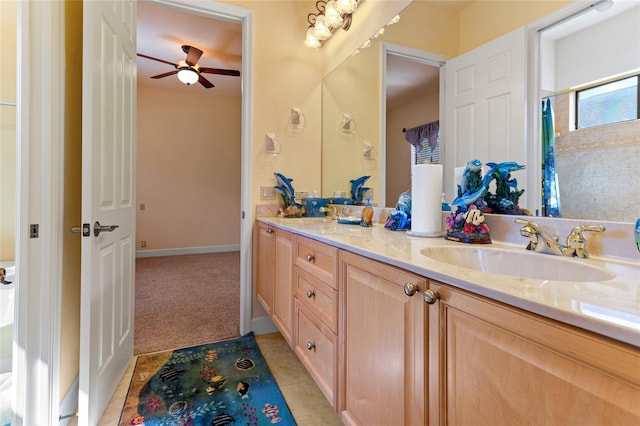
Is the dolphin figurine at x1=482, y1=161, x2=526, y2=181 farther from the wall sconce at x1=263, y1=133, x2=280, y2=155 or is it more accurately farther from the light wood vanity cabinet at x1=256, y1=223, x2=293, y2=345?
the wall sconce at x1=263, y1=133, x2=280, y2=155

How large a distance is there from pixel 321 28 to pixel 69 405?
8.49 ft

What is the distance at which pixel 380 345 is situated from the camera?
2.90 feet

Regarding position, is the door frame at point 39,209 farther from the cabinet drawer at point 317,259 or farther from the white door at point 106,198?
the cabinet drawer at point 317,259

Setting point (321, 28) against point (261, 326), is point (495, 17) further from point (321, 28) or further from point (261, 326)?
point (261, 326)

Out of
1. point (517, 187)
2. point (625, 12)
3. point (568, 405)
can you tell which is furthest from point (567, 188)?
point (568, 405)

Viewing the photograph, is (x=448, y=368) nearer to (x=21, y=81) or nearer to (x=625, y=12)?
(x=625, y=12)

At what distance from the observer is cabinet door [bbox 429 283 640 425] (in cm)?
41

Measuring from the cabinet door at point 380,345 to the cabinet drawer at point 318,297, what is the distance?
67mm

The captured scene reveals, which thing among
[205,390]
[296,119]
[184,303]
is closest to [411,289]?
[205,390]

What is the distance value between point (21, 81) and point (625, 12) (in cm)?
196

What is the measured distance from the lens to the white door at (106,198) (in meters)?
1.21

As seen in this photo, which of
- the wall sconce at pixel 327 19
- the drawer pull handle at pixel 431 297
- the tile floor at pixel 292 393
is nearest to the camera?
the drawer pull handle at pixel 431 297

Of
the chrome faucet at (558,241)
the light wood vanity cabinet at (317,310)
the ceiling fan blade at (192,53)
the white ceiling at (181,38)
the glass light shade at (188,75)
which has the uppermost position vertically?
the white ceiling at (181,38)

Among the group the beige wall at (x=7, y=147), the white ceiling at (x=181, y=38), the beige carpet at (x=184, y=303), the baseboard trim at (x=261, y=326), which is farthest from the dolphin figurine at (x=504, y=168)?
the white ceiling at (x=181, y=38)
